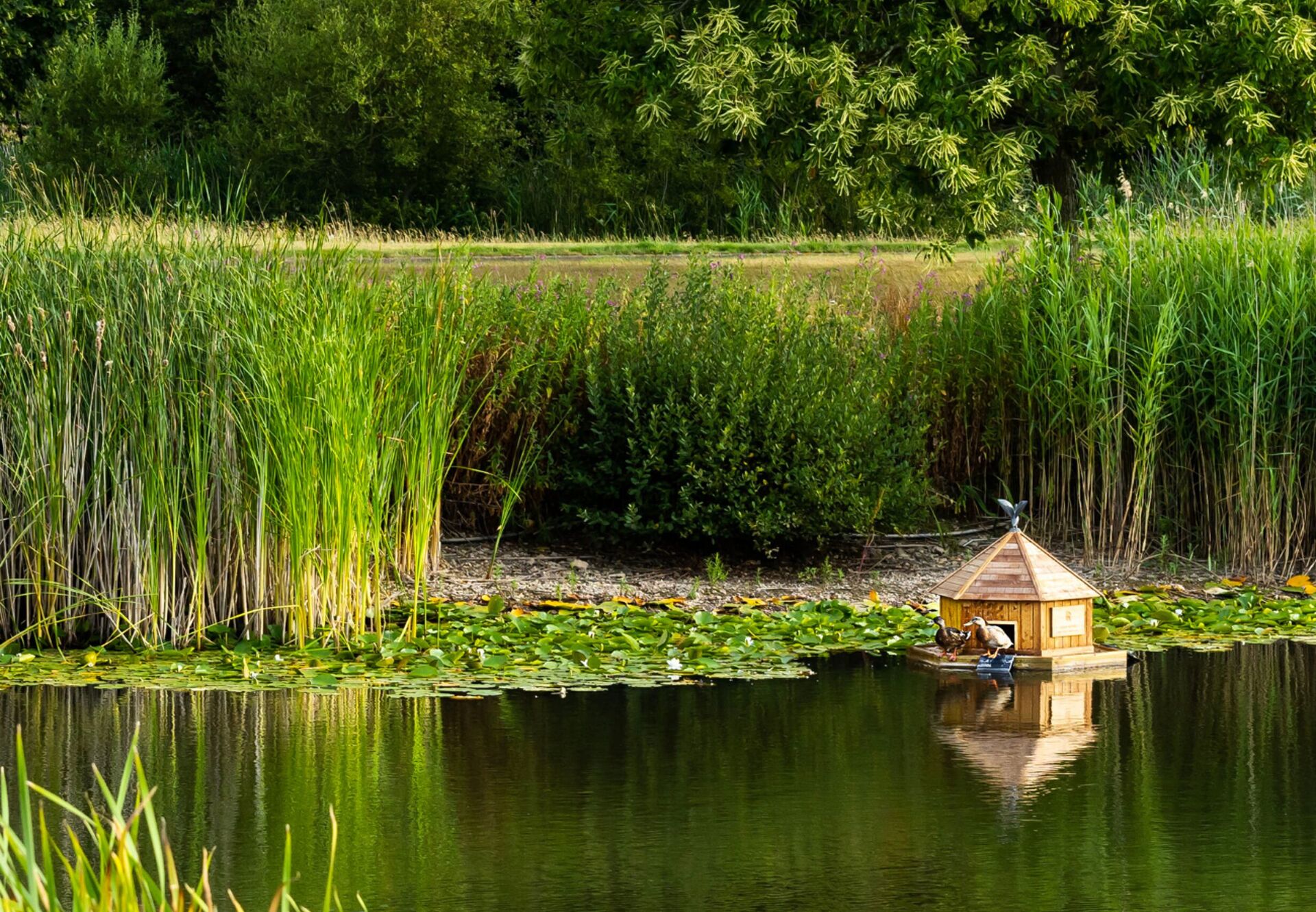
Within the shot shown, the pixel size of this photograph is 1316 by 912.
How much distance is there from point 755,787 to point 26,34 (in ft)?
106

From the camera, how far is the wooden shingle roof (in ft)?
25.9

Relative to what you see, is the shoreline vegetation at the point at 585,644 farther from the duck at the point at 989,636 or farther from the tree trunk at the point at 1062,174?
the tree trunk at the point at 1062,174

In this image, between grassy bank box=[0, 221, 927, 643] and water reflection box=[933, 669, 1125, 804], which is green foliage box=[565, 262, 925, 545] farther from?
water reflection box=[933, 669, 1125, 804]

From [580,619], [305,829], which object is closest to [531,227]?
[580,619]

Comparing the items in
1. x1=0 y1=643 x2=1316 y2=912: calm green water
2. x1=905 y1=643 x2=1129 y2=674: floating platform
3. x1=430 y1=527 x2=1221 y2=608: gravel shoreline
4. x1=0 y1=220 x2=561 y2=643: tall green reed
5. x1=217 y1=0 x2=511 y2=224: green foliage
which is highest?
x1=217 y1=0 x2=511 y2=224: green foliage

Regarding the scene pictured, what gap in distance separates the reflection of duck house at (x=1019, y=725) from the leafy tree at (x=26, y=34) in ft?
99.9

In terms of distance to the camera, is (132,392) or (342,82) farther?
(342,82)

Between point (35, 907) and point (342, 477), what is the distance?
5.52 metres

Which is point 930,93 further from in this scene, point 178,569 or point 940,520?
point 178,569

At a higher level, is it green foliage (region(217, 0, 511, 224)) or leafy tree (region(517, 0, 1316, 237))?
green foliage (region(217, 0, 511, 224))

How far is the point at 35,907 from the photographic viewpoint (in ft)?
8.48

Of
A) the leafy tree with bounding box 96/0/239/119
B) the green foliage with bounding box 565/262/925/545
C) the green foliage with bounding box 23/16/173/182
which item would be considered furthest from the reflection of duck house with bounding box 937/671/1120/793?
the leafy tree with bounding box 96/0/239/119

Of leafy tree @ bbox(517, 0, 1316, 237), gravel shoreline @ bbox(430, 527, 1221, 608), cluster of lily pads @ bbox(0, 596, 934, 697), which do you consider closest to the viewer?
cluster of lily pads @ bbox(0, 596, 934, 697)

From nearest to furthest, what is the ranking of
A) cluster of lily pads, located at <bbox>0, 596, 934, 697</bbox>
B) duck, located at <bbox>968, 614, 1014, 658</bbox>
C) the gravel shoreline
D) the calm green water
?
the calm green water
cluster of lily pads, located at <bbox>0, 596, 934, 697</bbox>
duck, located at <bbox>968, 614, 1014, 658</bbox>
the gravel shoreline
